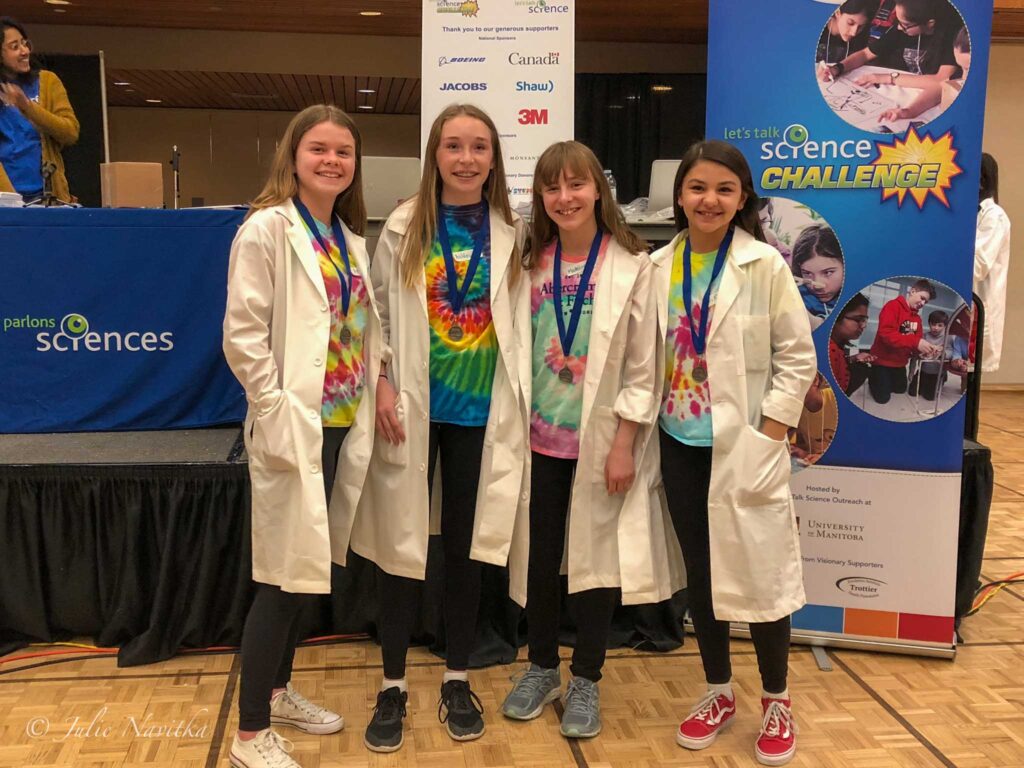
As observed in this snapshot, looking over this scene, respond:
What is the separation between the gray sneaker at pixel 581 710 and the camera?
2309 mm

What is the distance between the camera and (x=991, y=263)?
178 inches

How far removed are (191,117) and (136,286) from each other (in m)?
9.00

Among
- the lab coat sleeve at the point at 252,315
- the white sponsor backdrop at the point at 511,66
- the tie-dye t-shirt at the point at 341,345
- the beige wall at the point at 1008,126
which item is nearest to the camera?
the lab coat sleeve at the point at 252,315

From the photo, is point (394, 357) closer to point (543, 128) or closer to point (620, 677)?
point (620, 677)

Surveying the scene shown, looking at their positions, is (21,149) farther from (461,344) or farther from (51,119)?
(461,344)

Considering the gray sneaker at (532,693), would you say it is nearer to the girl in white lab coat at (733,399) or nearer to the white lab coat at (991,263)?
the girl in white lab coat at (733,399)

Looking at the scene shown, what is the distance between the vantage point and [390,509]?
85.7 inches

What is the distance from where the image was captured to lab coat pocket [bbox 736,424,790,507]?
209 centimetres

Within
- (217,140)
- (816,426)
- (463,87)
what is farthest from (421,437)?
(217,140)

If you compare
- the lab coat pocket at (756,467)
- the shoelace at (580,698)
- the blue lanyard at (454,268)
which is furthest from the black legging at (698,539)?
the blue lanyard at (454,268)

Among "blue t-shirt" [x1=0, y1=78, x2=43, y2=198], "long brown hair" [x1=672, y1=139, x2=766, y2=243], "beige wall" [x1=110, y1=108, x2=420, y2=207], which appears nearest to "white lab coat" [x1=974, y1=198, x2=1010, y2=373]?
"long brown hair" [x1=672, y1=139, x2=766, y2=243]

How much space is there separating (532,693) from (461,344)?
95 cm

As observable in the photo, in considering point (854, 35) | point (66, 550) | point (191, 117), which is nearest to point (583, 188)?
point (854, 35)

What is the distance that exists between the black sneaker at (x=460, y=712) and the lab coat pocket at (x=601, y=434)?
66 centimetres
